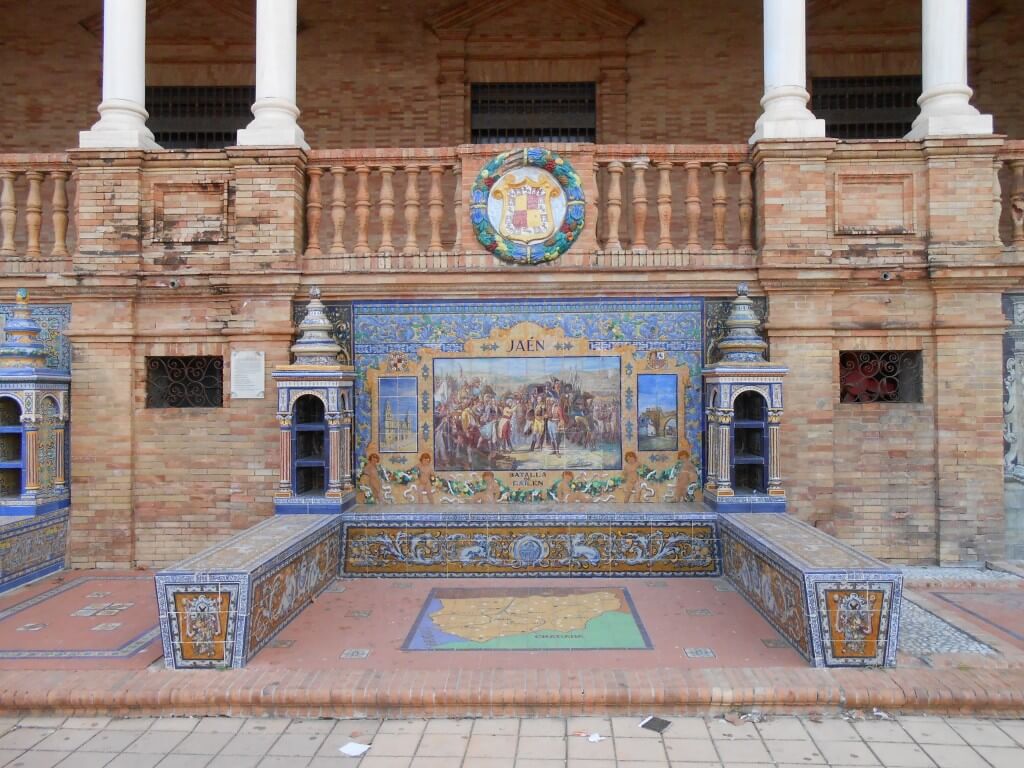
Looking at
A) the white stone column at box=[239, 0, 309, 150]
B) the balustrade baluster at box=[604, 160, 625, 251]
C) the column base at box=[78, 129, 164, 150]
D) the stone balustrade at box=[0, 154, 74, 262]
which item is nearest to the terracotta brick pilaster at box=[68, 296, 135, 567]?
the stone balustrade at box=[0, 154, 74, 262]

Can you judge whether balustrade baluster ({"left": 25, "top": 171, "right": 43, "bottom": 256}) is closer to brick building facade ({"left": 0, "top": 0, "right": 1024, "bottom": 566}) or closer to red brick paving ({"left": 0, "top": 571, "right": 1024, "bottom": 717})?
brick building facade ({"left": 0, "top": 0, "right": 1024, "bottom": 566})

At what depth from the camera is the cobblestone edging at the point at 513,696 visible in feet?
15.4

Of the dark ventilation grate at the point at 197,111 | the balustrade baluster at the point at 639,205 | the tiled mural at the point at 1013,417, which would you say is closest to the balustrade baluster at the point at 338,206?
the balustrade baluster at the point at 639,205

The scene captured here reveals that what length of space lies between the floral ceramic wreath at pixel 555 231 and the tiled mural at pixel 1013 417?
14.5 feet

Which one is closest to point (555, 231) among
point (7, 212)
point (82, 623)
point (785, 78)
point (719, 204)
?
point (719, 204)

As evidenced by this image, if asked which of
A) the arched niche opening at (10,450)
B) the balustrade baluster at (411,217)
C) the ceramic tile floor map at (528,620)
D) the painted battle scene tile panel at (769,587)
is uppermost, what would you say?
the balustrade baluster at (411,217)

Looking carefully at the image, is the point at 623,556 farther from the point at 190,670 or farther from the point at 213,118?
the point at 213,118

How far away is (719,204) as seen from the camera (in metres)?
8.05

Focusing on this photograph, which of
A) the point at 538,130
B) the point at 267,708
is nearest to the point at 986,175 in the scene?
the point at 538,130

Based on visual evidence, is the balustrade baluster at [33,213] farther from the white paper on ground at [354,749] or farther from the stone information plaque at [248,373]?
the white paper on ground at [354,749]

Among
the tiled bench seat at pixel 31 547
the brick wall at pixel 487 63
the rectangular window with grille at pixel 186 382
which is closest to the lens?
the tiled bench seat at pixel 31 547

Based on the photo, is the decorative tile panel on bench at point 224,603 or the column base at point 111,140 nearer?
the decorative tile panel on bench at point 224,603

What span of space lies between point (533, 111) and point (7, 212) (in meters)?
6.89

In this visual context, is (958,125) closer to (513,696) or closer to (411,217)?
(411,217)
